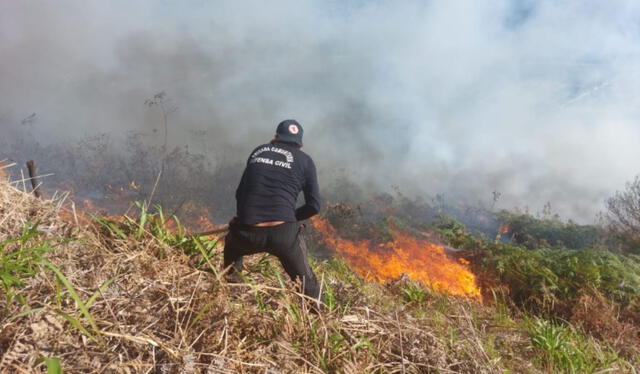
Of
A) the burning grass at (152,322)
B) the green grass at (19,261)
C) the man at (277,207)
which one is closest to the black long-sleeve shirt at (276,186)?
the man at (277,207)

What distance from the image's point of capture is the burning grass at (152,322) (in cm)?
158

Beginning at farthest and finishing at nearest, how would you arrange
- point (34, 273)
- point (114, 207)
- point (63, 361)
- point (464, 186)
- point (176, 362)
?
point (464, 186) → point (114, 207) → point (34, 273) → point (176, 362) → point (63, 361)

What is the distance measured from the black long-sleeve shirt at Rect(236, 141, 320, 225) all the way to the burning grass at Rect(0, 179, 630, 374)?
0.95 m

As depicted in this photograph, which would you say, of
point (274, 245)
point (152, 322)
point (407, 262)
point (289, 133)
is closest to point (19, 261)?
point (152, 322)

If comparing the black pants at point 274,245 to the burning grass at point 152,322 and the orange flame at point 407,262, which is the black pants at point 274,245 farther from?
the orange flame at point 407,262

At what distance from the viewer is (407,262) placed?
30.6 feet

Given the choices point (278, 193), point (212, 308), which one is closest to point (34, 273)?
point (212, 308)

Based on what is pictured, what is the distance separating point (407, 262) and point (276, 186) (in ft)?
21.1

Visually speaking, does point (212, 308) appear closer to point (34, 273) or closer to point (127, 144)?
point (34, 273)

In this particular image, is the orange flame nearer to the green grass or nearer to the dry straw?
the dry straw

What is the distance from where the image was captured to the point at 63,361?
150 cm

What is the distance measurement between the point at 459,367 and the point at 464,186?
99.9 ft

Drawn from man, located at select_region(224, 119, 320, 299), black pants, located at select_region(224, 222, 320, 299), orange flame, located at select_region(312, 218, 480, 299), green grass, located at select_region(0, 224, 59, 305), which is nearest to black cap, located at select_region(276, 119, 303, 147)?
man, located at select_region(224, 119, 320, 299)

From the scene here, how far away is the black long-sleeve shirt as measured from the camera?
3617 mm
